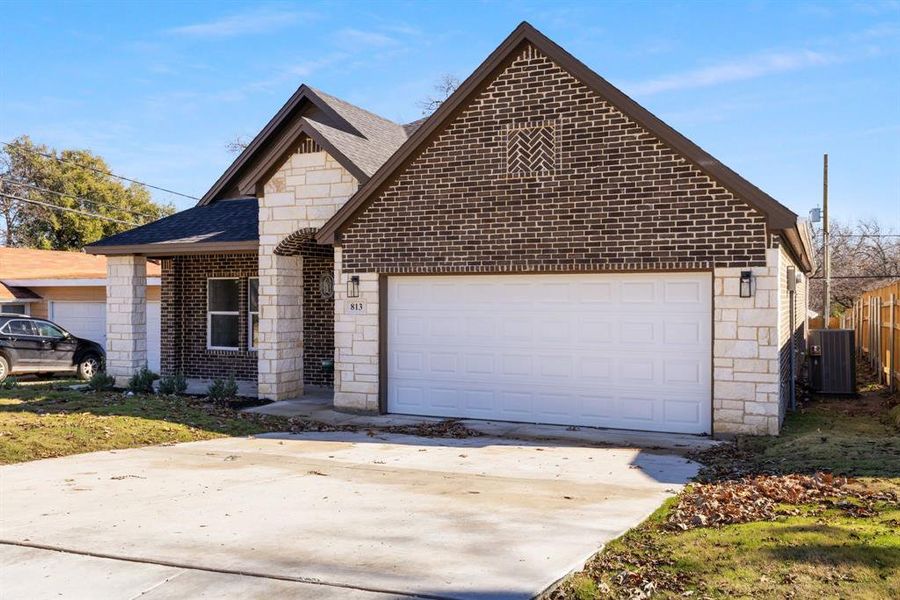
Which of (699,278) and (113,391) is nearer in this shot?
(699,278)

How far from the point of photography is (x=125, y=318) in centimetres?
1859

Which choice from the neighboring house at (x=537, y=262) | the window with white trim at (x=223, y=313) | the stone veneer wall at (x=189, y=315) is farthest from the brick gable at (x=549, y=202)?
the stone veneer wall at (x=189, y=315)

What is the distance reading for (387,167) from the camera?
45.6ft

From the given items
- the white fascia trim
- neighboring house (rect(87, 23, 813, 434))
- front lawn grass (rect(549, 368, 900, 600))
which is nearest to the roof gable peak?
neighboring house (rect(87, 23, 813, 434))

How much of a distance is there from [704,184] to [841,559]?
7.08m

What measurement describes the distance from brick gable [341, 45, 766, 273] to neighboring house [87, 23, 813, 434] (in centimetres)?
2

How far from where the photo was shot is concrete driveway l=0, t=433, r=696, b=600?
5.79 meters

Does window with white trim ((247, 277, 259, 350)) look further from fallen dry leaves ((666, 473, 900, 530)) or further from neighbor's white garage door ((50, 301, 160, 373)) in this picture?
fallen dry leaves ((666, 473, 900, 530))

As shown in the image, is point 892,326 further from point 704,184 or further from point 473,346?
point 473,346

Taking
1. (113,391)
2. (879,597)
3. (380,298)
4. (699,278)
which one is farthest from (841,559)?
(113,391)

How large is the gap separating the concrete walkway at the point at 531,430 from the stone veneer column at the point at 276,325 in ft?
1.87

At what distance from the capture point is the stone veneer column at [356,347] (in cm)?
1445

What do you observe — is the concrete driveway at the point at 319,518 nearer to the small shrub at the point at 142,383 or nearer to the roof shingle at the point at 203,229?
the small shrub at the point at 142,383

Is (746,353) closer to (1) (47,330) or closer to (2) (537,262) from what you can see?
(2) (537,262)
